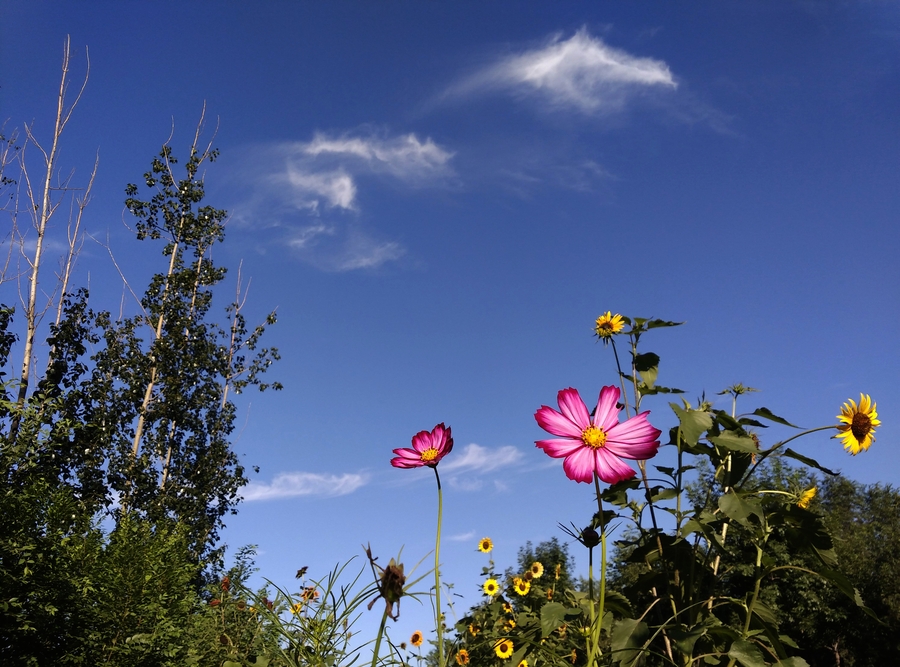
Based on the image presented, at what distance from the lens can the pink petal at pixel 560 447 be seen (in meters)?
0.95

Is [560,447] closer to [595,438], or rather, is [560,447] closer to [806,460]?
[595,438]

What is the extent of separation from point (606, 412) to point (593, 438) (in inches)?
2.0

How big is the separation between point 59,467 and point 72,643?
17.5ft

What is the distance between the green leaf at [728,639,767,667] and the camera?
1.35 metres

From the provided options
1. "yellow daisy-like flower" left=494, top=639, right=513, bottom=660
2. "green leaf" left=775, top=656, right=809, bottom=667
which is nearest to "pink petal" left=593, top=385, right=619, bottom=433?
"green leaf" left=775, top=656, right=809, bottom=667

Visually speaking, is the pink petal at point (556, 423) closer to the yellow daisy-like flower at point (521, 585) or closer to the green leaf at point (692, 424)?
the green leaf at point (692, 424)

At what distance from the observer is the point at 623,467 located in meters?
0.92

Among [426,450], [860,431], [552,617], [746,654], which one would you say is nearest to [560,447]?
[426,450]

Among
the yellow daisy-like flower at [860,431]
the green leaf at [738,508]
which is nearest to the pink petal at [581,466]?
the green leaf at [738,508]

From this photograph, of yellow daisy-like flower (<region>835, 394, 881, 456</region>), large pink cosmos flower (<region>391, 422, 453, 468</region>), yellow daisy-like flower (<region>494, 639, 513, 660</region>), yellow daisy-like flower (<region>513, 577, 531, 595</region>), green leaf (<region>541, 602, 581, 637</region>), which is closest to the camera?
large pink cosmos flower (<region>391, 422, 453, 468</region>)

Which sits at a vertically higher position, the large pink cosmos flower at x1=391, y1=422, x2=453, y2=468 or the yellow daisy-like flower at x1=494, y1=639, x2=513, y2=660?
the large pink cosmos flower at x1=391, y1=422, x2=453, y2=468

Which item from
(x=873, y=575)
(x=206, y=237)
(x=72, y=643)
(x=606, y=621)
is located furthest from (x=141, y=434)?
(x=873, y=575)

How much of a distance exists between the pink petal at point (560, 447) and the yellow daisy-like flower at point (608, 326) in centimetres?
125

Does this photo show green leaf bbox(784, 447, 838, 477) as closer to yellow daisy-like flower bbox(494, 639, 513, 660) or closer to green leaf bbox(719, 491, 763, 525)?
green leaf bbox(719, 491, 763, 525)
